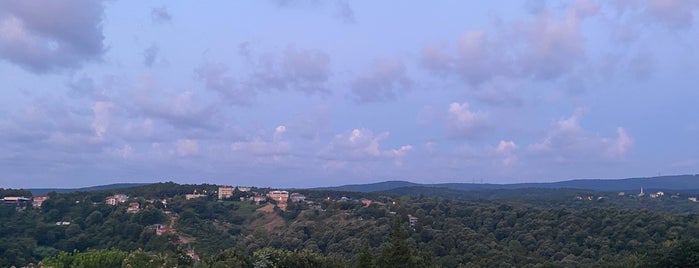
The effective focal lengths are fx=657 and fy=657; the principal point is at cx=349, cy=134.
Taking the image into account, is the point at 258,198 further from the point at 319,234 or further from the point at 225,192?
the point at 319,234

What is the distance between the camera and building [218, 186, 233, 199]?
127062 millimetres

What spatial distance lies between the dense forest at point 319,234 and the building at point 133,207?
1.70ft

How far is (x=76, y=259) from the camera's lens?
41.7 meters

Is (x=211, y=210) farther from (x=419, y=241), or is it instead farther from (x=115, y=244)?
(x=419, y=241)

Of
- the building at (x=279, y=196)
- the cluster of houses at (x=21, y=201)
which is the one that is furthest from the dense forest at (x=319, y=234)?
the building at (x=279, y=196)

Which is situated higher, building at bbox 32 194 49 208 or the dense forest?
building at bbox 32 194 49 208

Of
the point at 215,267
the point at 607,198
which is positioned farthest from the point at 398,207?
the point at 607,198

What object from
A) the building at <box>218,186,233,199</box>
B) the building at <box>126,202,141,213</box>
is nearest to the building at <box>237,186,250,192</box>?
the building at <box>218,186,233,199</box>

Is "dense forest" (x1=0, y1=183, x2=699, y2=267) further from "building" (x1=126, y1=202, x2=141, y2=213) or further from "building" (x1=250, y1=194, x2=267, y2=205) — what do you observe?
"building" (x1=250, y1=194, x2=267, y2=205)

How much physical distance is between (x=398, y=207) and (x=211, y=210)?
30.4m

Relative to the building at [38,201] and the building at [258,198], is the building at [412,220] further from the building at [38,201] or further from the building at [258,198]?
the building at [38,201]

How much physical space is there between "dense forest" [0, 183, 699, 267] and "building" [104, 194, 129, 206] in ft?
4.98

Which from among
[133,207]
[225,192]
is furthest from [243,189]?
[133,207]

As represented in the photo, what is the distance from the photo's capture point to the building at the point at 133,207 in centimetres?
9134
